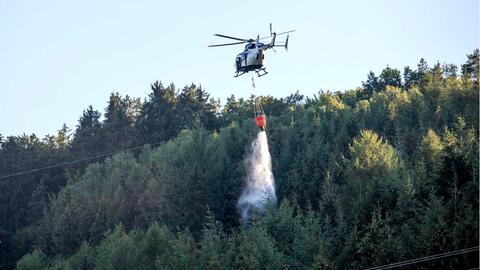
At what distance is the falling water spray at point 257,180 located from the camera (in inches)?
2751

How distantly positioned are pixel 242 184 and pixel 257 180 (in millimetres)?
1789

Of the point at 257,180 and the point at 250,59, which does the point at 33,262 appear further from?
the point at 250,59

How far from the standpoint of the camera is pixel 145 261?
64.5m

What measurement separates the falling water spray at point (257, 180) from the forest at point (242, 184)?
0.84m

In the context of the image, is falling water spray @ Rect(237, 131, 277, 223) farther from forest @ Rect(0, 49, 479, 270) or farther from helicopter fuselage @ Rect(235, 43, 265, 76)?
helicopter fuselage @ Rect(235, 43, 265, 76)

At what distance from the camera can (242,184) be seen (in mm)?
73250

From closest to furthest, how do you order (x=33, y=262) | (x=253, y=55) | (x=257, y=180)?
(x=253, y=55), (x=257, y=180), (x=33, y=262)

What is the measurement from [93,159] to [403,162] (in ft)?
189

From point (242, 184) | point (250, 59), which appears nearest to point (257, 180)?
point (242, 184)

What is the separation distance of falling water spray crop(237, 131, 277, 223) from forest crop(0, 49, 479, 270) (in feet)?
2.75

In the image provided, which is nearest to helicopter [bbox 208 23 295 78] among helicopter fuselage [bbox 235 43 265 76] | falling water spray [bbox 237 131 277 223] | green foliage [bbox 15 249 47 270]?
helicopter fuselage [bbox 235 43 265 76]

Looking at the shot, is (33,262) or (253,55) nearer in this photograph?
(253,55)

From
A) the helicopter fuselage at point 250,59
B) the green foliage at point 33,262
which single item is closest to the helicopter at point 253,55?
the helicopter fuselage at point 250,59

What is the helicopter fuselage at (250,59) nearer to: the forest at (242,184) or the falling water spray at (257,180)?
the forest at (242,184)
